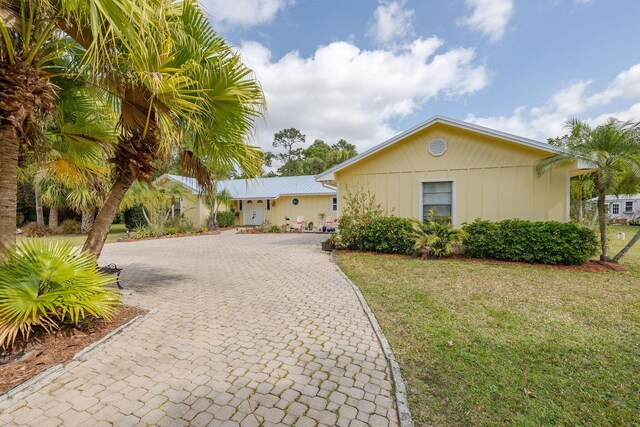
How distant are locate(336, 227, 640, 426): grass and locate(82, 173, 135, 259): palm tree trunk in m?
4.92

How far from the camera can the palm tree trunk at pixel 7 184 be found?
360cm

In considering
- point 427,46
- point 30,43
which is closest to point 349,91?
point 427,46

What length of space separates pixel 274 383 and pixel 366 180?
31.5 ft

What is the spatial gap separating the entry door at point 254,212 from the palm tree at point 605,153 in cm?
2060

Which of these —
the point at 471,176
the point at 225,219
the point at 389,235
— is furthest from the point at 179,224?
the point at 471,176

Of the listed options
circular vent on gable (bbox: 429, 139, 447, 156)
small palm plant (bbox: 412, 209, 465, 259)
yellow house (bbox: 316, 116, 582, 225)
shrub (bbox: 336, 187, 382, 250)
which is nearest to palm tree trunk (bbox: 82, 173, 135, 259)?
shrub (bbox: 336, 187, 382, 250)

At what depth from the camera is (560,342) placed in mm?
3668

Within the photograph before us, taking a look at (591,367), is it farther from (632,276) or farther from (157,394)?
(632,276)

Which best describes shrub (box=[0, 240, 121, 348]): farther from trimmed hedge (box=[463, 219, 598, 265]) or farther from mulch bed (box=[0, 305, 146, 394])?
trimmed hedge (box=[463, 219, 598, 265])

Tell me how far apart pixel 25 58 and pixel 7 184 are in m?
1.62

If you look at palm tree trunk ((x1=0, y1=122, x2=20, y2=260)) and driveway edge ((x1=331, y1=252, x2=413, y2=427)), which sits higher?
palm tree trunk ((x1=0, y1=122, x2=20, y2=260))

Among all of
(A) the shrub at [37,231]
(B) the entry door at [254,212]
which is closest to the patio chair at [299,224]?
(B) the entry door at [254,212]

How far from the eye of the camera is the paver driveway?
7.73 ft

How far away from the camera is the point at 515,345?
3588 mm
